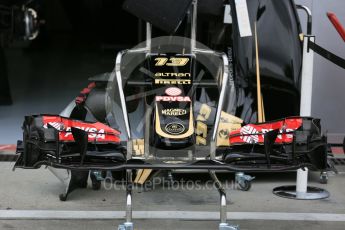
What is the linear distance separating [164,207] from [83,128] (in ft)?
4.67

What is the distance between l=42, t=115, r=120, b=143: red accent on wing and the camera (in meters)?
3.84

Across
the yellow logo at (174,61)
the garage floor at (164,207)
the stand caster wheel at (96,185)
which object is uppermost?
the yellow logo at (174,61)

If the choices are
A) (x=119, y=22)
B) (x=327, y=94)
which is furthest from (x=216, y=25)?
(x=119, y=22)

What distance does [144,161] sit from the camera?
3.85 metres

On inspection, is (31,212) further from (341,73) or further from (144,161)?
(341,73)

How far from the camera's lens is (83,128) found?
3.91 metres

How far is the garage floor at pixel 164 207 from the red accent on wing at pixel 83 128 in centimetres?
92

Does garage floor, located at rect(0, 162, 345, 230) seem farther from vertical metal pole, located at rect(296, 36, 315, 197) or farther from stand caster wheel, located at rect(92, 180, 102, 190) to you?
vertical metal pole, located at rect(296, 36, 315, 197)

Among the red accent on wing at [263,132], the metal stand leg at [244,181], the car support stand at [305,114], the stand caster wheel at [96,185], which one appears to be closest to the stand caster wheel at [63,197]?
the stand caster wheel at [96,185]

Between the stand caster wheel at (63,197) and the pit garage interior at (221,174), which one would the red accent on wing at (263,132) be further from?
the stand caster wheel at (63,197)

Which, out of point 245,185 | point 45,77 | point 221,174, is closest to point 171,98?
point 245,185

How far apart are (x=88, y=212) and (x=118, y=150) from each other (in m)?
1.15

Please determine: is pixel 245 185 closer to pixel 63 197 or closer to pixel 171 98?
pixel 171 98

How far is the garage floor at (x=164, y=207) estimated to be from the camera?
461cm
